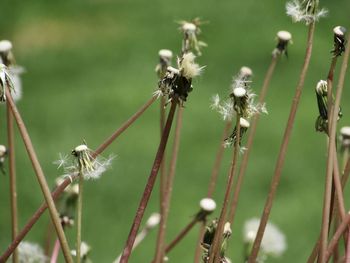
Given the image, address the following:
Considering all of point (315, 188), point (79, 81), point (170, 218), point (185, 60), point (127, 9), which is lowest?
point (185, 60)

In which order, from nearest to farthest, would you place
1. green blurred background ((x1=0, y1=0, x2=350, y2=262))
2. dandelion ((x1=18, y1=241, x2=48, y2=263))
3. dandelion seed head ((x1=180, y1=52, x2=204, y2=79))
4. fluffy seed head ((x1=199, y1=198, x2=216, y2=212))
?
dandelion seed head ((x1=180, y1=52, x2=204, y2=79)), fluffy seed head ((x1=199, y1=198, x2=216, y2=212)), dandelion ((x1=18, y1=241, x2=48, y2=263)), green blurred background ((x1=0, y1=0, x2=350, y2=262))

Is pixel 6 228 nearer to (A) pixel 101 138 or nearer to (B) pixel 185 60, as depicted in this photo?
(A) pixel 101 138

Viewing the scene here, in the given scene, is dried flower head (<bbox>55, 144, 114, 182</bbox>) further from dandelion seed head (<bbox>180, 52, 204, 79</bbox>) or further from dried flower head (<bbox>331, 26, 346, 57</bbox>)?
dried flower head (<bbox>331, 26, 346, 57</bbox>)

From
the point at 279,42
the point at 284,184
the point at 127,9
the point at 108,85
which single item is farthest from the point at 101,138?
the point at 279,42

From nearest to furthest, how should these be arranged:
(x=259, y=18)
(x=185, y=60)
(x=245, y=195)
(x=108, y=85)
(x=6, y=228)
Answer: (x=185, y=60) → (x=6, y=228) → (x=245, y=195) → (x=108, y=85) → (x=259, y=18)

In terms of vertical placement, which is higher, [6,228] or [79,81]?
[79,81]

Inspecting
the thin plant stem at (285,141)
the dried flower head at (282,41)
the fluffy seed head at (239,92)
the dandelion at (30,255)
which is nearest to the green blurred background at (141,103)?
the dandelion at (30,255)

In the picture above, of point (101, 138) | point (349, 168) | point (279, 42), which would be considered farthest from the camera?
point (101, 138)

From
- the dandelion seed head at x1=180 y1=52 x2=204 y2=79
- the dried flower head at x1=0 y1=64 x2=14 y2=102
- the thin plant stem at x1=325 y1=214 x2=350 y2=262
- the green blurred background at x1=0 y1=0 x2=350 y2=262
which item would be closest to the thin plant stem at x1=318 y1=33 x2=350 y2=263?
the thin plant stem at x1=325 y1=214 x2=350 y2=262
